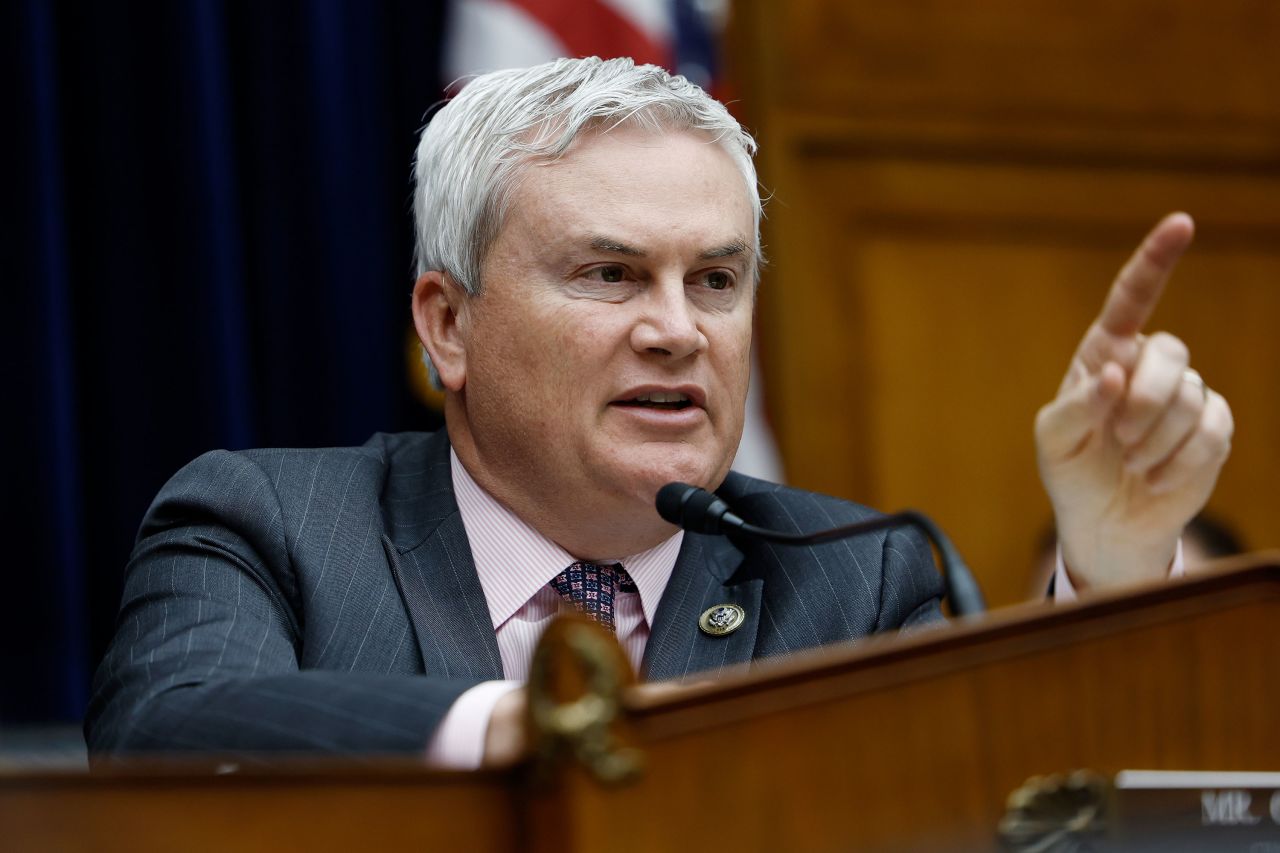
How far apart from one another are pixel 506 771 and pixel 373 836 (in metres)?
0.09

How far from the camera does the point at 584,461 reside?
6.50 ft

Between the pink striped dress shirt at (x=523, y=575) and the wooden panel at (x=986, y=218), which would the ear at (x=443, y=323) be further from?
the wooden panel at (x=986, y=218)

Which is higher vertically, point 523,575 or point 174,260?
point 174,260

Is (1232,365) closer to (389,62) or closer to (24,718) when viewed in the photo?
(389,62)

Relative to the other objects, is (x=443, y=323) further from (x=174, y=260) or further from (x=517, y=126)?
(x=174, y=260)

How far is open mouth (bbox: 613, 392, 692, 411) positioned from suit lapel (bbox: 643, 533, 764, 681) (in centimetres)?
19

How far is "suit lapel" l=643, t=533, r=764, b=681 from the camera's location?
1.94 meters

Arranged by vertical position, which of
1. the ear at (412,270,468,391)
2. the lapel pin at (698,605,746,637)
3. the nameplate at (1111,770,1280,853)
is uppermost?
the ear at (412,270,468,391)

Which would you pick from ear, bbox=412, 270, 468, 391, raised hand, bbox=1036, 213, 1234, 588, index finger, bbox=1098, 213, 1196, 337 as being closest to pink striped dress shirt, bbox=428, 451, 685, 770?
ear, bbox=412, 270, 468, 391

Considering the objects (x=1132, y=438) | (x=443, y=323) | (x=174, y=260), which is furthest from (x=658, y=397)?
(x=174, y=260)

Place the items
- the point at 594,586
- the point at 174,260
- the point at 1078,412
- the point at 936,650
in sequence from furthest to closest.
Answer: the point at 174,260
the point at 594,586
the point at 1078,412
the point at 936,650

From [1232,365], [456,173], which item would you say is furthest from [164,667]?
[1232,365]

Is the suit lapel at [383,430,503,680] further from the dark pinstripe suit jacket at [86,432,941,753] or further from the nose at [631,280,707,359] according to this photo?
the nose at [631,280,707,359]

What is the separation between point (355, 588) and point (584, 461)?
0.33 m
